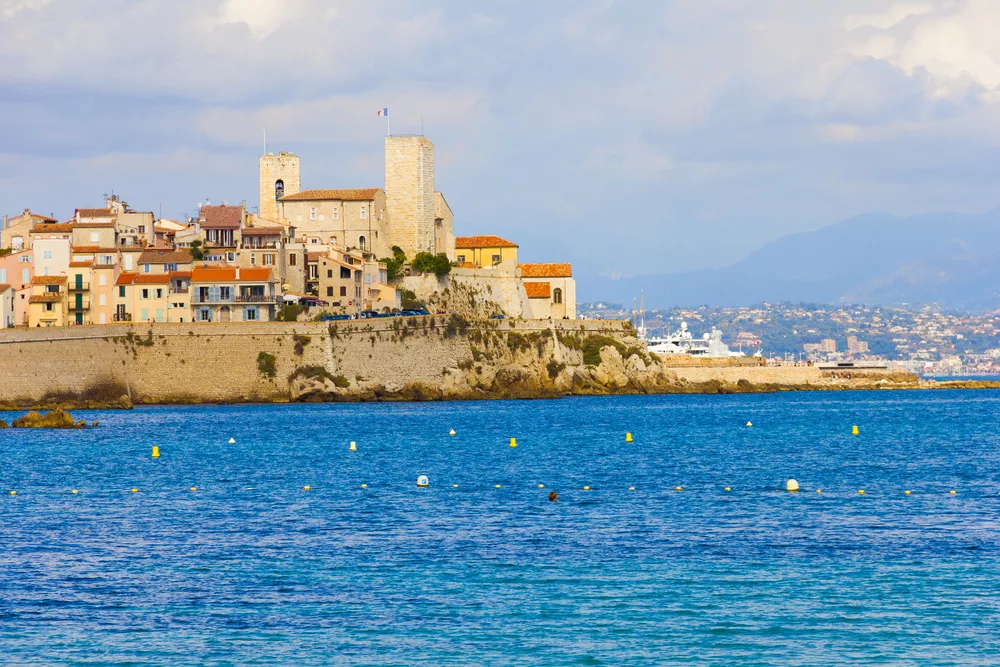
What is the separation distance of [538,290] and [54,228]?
1306 inches

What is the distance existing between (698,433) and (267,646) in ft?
134

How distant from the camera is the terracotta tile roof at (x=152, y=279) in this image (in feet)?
286

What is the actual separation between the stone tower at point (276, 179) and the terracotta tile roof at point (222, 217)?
753 cm

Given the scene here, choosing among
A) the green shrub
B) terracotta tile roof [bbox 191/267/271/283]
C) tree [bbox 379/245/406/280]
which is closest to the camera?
the green shrub

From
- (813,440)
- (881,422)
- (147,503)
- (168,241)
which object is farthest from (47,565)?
(168,241)

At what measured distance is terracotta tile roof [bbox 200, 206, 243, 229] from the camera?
307ft

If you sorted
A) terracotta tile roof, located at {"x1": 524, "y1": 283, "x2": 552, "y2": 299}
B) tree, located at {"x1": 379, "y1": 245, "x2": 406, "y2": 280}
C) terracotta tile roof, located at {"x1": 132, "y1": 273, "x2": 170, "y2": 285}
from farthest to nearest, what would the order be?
terracotta tile roof, located at {"x1": 524, "y1": 283, "x2": 552, "y2": 299} → tree, located at {"x1": 379, "y1": 245, "x2": 406, "y2": 280} → terracotta tile roof, located at {"x1": 132, "y1": 273, "x2": 170, "y2": 285}

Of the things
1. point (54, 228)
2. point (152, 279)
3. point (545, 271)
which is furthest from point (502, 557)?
point (545, 271)

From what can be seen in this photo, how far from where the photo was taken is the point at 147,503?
3438 cm

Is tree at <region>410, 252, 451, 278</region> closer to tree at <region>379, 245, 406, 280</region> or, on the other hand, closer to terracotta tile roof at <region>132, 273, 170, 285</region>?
tree at <region>379, 245, 406, 280</region>

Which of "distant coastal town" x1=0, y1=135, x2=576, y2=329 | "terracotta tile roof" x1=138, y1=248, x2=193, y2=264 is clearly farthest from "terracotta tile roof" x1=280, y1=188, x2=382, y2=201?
"terracotta tile roof" x1=138, y1=248, x2=193, y2=264

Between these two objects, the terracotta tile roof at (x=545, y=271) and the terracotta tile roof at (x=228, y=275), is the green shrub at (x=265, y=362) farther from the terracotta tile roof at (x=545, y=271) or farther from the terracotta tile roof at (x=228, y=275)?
the terracotta tile roof at (x=545, y=271)

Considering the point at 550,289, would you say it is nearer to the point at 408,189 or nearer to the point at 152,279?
the point at 408,189

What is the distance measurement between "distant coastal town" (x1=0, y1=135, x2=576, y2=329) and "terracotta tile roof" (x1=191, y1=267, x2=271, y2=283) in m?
0.09
